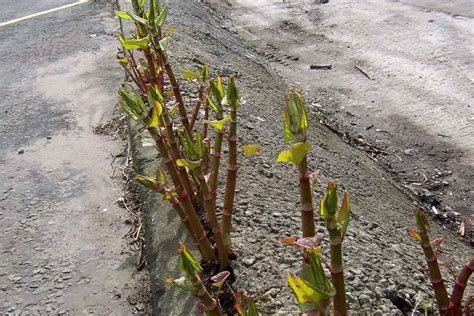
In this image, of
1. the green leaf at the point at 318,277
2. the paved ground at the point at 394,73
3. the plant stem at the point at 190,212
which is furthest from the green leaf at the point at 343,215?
the paved ground at the point at 394,73

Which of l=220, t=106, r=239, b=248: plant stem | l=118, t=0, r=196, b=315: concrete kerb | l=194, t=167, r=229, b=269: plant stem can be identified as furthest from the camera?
l=118, t=0, r=196, b=315: concrete kerb

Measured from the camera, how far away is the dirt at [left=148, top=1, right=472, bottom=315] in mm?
1909

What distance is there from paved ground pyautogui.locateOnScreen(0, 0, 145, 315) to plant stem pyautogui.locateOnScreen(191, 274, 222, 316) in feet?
2.93

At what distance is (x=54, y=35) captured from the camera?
6.17 metres

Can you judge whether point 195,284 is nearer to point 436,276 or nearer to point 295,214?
point 436,276

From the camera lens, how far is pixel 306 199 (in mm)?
1335

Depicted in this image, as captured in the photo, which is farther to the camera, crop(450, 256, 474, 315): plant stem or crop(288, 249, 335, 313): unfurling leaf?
crop(450, 256, 474, 315): plant stem

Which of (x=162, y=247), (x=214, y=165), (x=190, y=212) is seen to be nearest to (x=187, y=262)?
(x=190, y=212)

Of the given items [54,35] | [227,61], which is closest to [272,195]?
[227,61]

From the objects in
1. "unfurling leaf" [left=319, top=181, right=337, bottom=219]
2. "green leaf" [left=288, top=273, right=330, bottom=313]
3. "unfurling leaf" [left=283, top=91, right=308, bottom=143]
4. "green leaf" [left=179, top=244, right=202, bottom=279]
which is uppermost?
"unfurling leaf" [left=283, top=91, right=308, bottom=143]

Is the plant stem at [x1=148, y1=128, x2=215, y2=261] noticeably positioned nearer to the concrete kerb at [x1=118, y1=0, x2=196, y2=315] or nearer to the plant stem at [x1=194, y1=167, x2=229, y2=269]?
the plant stem at [x1=194, y1=167, x2=229, y2=269]

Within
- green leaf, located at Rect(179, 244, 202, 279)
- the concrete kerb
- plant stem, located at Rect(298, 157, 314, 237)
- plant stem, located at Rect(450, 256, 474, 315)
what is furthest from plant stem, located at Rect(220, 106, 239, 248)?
plant stem, located at Rect(450, 256, 474, 315)

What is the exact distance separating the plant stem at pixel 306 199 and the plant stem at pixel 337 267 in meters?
0.18

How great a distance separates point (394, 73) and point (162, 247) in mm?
4540
